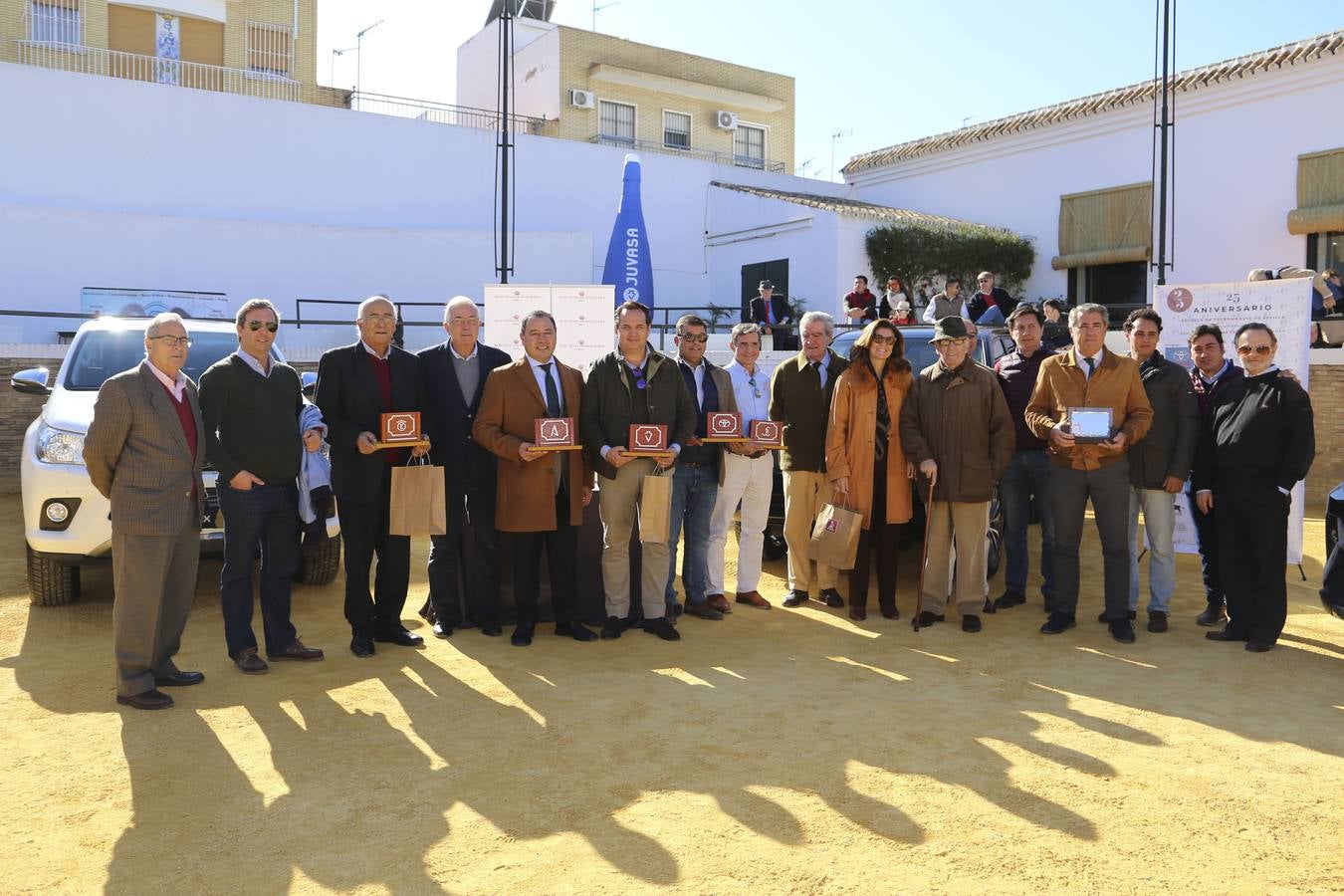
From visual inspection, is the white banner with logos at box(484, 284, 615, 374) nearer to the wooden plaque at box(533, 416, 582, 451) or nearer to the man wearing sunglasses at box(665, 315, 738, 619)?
the man wearing sunglasses at box(665, 315, 738, 619)

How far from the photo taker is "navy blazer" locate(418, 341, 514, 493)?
19.9ft

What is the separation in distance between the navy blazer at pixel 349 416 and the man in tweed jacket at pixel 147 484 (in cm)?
76

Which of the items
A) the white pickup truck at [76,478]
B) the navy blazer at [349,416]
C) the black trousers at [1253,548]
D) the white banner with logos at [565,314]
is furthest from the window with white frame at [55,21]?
the black trousers at [1253,548]

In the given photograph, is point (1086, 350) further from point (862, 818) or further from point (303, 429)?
point (303, 429)

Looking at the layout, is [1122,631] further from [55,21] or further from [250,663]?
[55,21]

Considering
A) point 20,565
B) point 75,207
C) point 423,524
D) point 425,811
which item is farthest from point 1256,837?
point 75,207

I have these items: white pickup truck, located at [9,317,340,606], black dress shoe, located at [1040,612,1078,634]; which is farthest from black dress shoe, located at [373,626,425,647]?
black dress shoe, located at [1040,612,1078,634]

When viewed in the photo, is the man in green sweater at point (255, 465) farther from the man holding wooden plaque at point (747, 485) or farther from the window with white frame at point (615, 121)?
the window with white frame at point (615, 121)

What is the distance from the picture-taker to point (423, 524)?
5664 mm

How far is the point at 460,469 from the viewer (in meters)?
6.10

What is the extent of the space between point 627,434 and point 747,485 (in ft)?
4.02

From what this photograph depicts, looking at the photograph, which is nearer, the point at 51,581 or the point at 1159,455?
the point at 1159,455

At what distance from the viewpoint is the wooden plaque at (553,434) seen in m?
5.70

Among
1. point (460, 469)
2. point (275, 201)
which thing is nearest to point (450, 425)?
point (460, 469)
